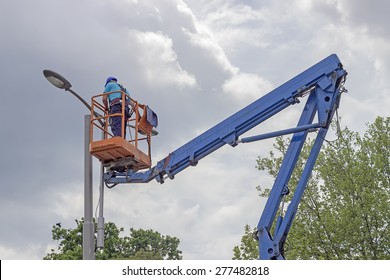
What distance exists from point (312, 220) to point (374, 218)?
257 cm

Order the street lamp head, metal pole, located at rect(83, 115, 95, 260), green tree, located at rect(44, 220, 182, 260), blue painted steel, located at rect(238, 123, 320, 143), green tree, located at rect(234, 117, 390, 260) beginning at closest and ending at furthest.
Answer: metal pole, located at rect(83, 115, 95, 260)
blue painted steel, located at rect(238, 123, 320, 143)
the street lamp head
green tree, located at rect(234, 117, 390, 260)
green tree, located at rect(44, 220, 182, 260)

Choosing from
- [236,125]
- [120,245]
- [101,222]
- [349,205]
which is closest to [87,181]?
[101,222]

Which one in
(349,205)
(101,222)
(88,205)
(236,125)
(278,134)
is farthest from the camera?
(349,205)

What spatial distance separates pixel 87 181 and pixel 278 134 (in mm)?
4183

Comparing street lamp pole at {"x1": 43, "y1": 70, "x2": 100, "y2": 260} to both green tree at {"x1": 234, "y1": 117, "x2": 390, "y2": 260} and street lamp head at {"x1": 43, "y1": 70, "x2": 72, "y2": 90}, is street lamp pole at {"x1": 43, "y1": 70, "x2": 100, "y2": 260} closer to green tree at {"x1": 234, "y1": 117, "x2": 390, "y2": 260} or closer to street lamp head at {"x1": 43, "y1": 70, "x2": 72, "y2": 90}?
street lamp head at {"x1": 43, "y1": 70, "x2": 72, "y2": 90}

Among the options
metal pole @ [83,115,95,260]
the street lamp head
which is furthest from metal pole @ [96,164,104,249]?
the street lamp head

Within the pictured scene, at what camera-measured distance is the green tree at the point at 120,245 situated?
42125 mm

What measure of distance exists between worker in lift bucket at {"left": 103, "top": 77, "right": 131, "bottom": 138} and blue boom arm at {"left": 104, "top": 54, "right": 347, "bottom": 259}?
1.03 metres

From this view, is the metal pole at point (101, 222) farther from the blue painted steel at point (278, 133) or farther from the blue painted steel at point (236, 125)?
the blue painted steel at point (278, 133)

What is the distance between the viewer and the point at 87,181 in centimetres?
1316

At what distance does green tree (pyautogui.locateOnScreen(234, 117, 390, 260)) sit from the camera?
79.2 feet

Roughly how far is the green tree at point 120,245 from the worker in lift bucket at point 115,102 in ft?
78.3

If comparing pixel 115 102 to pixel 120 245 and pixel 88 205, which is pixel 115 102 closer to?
pixel 88 205
